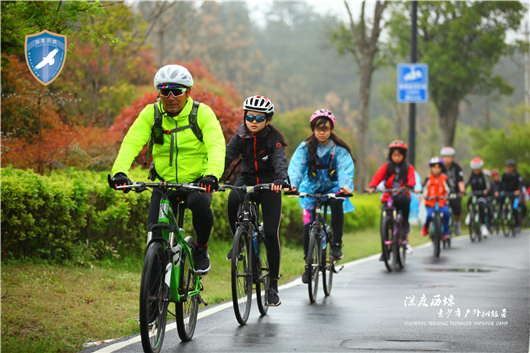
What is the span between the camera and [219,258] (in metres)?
10.6

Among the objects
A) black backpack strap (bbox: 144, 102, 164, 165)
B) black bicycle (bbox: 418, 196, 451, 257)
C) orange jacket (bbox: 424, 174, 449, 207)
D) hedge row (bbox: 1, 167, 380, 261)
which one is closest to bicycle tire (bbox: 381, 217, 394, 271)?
black bicycle (bbox: 418, 196, 451, 257)

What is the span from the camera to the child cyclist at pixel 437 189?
14.4 m

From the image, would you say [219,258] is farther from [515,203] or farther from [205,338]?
[515,203]

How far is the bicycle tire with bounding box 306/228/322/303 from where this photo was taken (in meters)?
7.62

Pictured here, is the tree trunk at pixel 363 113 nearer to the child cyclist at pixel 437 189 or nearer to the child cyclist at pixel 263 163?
the child cyclist at pixel 437 189

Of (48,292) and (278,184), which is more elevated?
(278,184)

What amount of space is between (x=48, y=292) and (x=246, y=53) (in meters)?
54.6

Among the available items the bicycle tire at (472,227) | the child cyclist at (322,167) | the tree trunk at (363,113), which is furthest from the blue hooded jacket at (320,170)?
the tree trunk at (363,113)

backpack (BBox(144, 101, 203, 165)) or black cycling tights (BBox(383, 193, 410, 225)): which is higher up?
backpack (BBox(144, 101, 203, 165))

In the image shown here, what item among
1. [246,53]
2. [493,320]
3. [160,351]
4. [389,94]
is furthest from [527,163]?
[246,53]

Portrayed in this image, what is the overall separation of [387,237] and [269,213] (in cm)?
433

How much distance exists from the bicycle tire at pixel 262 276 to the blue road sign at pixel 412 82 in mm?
12168

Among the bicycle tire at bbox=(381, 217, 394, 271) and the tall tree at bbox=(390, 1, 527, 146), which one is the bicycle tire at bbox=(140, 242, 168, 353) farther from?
the tall tree at bbox=(390, 1, 527, 146)

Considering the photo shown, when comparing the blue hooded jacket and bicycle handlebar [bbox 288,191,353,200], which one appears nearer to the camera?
bicycle handlebar [bbox 288,191,353,200]
